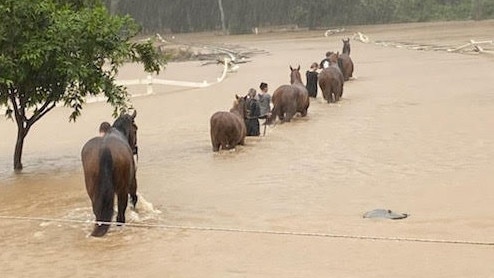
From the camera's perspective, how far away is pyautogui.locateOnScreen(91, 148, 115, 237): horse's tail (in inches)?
391

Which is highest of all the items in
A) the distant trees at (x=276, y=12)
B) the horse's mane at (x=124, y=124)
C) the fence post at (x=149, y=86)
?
the horse's mane at (x=124, y=124)

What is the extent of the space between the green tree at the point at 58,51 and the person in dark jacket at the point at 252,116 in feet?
11.4

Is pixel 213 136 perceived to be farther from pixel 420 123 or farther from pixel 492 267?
pixel 492 267

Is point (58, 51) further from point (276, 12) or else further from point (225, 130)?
point (276, 12)

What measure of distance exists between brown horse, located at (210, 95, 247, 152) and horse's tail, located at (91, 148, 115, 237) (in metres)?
6.41

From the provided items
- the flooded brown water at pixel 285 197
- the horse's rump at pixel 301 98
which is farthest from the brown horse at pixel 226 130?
the horse's rump at pixel 301 98

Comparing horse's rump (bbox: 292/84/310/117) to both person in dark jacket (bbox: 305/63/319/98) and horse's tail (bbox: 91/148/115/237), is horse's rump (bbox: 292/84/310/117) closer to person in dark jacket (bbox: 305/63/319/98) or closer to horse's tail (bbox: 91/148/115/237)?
person in dark jacket (bbox: 305/63/319/98)

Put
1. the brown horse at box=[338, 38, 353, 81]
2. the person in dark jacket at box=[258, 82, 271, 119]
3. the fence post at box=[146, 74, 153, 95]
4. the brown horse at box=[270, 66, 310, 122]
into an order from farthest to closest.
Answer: the fence post at box=[146, 74, 153, 95] → the brown horse at box=[338, 38, 353, 81] → the brown horse at box=[270, 66, 310, 122] → the person in dark jacket at box=[258, 82, 271, 119]

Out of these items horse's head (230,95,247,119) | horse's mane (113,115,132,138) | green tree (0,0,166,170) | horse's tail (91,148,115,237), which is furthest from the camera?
horse's head (230,95,247,119)

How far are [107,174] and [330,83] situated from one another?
14.1 metres

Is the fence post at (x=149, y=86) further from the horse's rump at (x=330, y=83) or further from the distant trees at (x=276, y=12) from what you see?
the distant trees at (x=276, y=12)

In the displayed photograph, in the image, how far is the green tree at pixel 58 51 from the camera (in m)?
14.0

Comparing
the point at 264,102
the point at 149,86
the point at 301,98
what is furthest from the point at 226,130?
the point at 149,86

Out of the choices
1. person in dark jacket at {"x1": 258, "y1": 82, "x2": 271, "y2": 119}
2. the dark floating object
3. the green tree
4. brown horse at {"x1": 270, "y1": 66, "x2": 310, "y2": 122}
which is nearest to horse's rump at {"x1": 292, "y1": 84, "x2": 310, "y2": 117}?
brown horse at {"x1": 270, "y1": 66, "x2": 310, "y2": 122}
